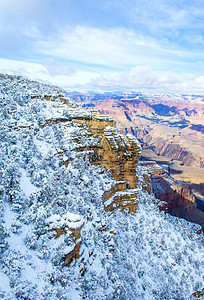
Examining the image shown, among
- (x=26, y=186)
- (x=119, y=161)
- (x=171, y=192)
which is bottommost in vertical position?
(x=171, y=192)

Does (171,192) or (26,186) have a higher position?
(26,186)

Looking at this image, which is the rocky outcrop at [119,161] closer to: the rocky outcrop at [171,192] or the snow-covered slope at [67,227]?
the snow-covered slope at [67,227]

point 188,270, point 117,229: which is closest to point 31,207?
point 117,229

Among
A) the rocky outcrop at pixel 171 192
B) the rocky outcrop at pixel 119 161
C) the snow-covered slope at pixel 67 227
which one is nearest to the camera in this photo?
the snow-covered slope at pixel 67 227

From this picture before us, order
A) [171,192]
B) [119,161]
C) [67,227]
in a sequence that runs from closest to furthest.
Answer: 1. [67,227]
2. [119,161]
3. [171,192]

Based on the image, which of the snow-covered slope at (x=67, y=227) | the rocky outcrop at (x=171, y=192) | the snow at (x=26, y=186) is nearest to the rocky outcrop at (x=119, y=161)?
the snow-covered slope at (x=67, y=227)

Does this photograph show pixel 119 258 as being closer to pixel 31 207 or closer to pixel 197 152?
pixel 31 207

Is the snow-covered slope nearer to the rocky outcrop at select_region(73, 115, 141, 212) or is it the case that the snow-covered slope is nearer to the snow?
the snow

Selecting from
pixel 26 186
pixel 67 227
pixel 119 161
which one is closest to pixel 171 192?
pixel 119 161

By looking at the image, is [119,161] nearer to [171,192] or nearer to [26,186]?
[26,186]
